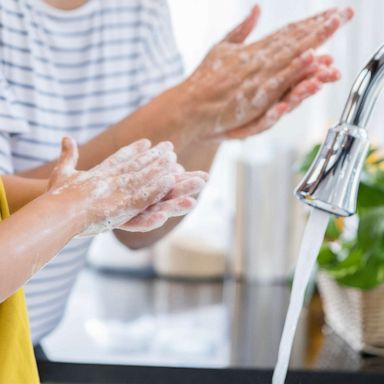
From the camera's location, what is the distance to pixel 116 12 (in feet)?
4.36

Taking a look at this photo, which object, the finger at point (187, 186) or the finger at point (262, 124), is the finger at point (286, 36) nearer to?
the finger at point (262, 124)

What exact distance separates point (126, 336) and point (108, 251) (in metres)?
0.60

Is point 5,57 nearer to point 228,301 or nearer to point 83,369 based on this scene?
point 83,369

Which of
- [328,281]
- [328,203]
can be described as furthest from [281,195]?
[328,203]

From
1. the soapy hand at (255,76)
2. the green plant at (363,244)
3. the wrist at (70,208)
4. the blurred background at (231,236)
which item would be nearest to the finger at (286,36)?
the soapy hand at (255,76)

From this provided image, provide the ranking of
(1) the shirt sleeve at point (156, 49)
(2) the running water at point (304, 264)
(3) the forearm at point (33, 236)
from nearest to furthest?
1. (3) the forearm at point (33, 236)
2. (2) the running water at point (304, 264)
3. (1) the shirt sleeve at point (156, 49)

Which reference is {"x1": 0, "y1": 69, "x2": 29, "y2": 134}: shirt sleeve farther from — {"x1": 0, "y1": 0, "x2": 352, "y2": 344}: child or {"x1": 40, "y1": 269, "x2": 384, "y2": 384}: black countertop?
{"x1": 40, "y1": 269, "x2": 384, "y2": 384}: black countertop

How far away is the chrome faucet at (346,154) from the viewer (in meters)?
0.82

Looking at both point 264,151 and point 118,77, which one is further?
point 264,151

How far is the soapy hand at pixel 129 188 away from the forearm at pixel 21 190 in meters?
0.10

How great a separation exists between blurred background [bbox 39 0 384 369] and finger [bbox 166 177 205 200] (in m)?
0.81

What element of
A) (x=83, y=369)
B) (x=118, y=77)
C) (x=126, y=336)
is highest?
(x=118, y=77)

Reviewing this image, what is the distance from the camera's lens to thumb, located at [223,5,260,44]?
1211 mm

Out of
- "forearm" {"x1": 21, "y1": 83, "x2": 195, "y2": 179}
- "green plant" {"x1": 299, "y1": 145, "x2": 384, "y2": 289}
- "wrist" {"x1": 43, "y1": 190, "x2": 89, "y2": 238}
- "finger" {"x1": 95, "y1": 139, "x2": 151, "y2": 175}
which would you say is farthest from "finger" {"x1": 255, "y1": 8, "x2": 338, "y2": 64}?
"wrist" {"x1": 43, "y1": 190, "x2": 89, "y2": 238}
